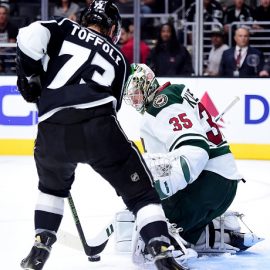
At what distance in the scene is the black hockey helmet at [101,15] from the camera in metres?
3.24

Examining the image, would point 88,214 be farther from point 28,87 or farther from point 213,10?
point 213,10

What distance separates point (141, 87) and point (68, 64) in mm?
571

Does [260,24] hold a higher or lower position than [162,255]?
higher

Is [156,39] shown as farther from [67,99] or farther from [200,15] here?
[67,99]

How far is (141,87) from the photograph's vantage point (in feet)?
11.8

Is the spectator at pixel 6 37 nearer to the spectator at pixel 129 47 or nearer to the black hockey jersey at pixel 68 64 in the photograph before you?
the spectator at pixel 129 47

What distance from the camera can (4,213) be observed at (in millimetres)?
4754

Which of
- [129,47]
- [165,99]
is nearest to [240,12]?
[129,47]

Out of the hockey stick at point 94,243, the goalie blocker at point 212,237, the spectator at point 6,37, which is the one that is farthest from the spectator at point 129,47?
the hockey stick at point 94,243

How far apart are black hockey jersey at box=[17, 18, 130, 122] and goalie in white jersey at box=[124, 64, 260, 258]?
0.38 m

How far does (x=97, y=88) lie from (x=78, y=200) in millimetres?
2196

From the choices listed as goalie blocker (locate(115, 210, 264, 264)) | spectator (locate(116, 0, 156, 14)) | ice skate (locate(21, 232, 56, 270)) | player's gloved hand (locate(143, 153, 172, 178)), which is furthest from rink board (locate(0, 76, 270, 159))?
ice skate (locate(21, 232, 56, 270))

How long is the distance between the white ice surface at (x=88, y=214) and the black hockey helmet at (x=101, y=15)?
0.91 meters

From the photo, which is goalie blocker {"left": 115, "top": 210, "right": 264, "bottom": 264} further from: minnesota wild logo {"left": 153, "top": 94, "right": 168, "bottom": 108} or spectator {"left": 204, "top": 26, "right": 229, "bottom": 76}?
spectator {"left": 204, "top": 26, "right": 229, "bottom": 76}
